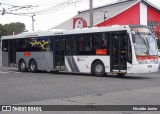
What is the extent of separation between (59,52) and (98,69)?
382cm

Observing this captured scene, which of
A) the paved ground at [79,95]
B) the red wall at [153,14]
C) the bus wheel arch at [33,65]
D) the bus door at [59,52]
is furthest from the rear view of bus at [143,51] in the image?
the red wall at [153,14]

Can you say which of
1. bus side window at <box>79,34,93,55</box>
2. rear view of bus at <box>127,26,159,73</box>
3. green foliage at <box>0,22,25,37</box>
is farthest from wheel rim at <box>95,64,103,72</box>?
green foliage at <box>0,22,25,37</box>

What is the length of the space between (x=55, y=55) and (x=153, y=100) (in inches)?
556

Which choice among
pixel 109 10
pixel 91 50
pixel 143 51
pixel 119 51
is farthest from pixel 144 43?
pixel 109 10

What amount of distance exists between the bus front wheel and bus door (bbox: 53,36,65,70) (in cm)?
290

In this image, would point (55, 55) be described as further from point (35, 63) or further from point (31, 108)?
point (31, 108)

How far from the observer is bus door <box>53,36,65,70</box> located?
84.3 ft

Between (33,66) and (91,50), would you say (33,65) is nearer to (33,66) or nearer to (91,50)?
(33,66)

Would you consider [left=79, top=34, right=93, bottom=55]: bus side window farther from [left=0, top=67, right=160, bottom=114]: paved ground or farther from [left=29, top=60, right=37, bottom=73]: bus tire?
[left=0, top=67, right=160, bottom=114]: paved ground

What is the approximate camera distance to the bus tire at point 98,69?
75.2 ft

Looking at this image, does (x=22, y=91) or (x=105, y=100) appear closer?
(x=105, y=100)

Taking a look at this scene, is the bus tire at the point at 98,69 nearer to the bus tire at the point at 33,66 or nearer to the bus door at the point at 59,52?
the bus door at the point at 59,52

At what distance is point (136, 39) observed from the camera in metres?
21.6

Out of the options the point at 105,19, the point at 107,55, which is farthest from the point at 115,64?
the point at 105,19
